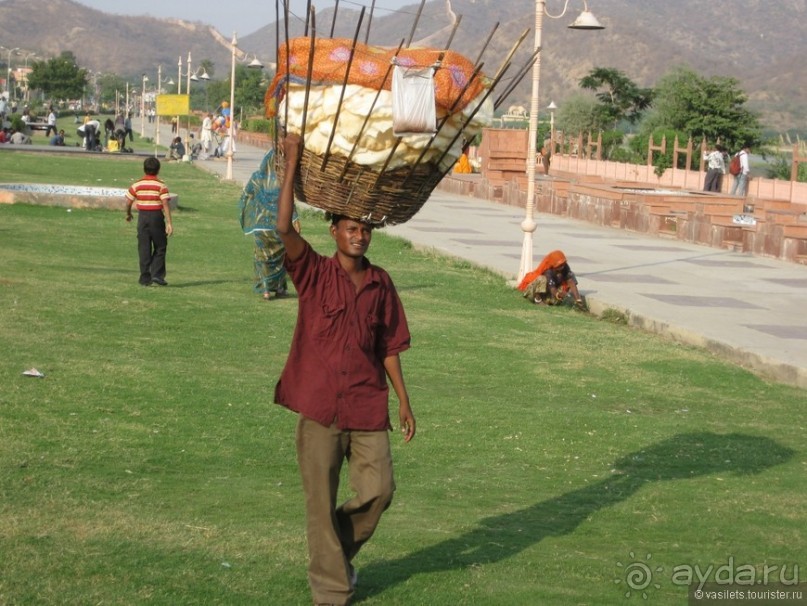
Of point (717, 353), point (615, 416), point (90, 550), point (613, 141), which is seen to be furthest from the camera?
point (613, 141)

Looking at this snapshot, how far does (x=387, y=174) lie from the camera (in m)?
4.87

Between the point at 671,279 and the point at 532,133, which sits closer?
the point at 532,133

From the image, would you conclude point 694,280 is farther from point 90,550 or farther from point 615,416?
point 90,550

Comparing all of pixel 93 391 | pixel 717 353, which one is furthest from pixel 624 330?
pixel 93 391

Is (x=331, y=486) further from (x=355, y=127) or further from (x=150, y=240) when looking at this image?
(x=150, y=240)

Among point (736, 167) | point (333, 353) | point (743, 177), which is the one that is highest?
point (736, 167)

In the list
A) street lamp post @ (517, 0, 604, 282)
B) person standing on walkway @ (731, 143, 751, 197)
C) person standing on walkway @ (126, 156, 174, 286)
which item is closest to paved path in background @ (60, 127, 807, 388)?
street lamp post @ (517, 0, 604, 282)

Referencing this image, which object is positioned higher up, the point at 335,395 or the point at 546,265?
the point at 335,395

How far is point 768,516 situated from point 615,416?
2.49 m

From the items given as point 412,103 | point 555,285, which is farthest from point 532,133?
point 412,103

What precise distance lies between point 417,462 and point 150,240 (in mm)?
7072

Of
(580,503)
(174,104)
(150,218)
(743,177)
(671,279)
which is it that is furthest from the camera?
(174,104)

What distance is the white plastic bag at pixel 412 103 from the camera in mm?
4676

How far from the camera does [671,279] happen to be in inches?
721
